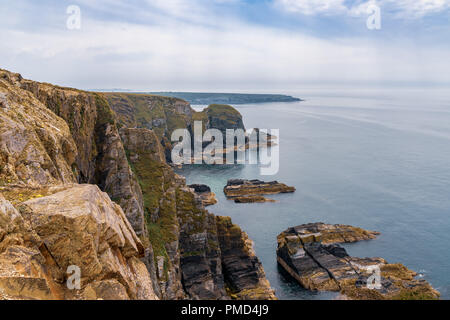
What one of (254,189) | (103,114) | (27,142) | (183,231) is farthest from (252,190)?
(27,142)

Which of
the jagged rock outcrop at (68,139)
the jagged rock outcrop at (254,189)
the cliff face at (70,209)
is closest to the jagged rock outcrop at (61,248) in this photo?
the cliff face at (70,209)

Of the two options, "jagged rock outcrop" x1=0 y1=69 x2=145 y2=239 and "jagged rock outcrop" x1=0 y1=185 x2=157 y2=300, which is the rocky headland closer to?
"jagged rock outcrop" x1=0 y1=69 x2=145 y2=239

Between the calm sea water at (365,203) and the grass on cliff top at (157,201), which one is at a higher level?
the grass on cliff top at (157,201)

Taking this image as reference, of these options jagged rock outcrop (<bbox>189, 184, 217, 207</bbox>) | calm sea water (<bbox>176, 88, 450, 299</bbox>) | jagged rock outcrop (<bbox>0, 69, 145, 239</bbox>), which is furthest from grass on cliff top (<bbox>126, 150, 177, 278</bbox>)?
jagged rock outcrop (<bbox>189, 184, 217, 207</bbox>)

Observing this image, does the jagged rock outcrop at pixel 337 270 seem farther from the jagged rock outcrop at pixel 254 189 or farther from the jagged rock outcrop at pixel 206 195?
the jagged rock outcrop at pixel 254 189
